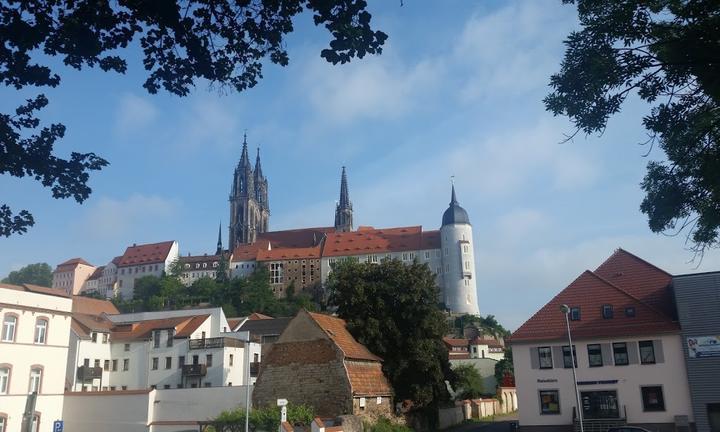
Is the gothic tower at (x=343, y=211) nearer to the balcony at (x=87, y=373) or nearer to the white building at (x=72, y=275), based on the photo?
the white building at (x=72, y=275)

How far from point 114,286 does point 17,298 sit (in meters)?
122

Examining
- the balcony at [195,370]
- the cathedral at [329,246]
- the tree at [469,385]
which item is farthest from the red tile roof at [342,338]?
the cathedral at [329,246]

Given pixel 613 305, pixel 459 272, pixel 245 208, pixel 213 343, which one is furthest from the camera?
pixel 245 208

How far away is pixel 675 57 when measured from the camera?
9.05 metres

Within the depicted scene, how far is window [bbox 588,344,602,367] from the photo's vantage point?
3447 cm

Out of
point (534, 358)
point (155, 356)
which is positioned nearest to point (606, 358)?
point (534, 358)

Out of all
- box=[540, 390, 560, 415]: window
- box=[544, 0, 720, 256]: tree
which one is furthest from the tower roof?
box=[544, 0, 720, 256]: tree

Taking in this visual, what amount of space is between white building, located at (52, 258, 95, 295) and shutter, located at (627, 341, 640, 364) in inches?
6076

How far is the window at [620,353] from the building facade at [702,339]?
289cm

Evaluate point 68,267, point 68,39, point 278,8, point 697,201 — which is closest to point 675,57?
point 697,201

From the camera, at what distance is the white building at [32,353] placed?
3700 centimetres

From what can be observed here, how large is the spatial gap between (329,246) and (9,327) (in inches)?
4492

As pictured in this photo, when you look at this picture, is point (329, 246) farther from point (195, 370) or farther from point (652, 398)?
point (652, 398)

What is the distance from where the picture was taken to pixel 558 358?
3534cm
